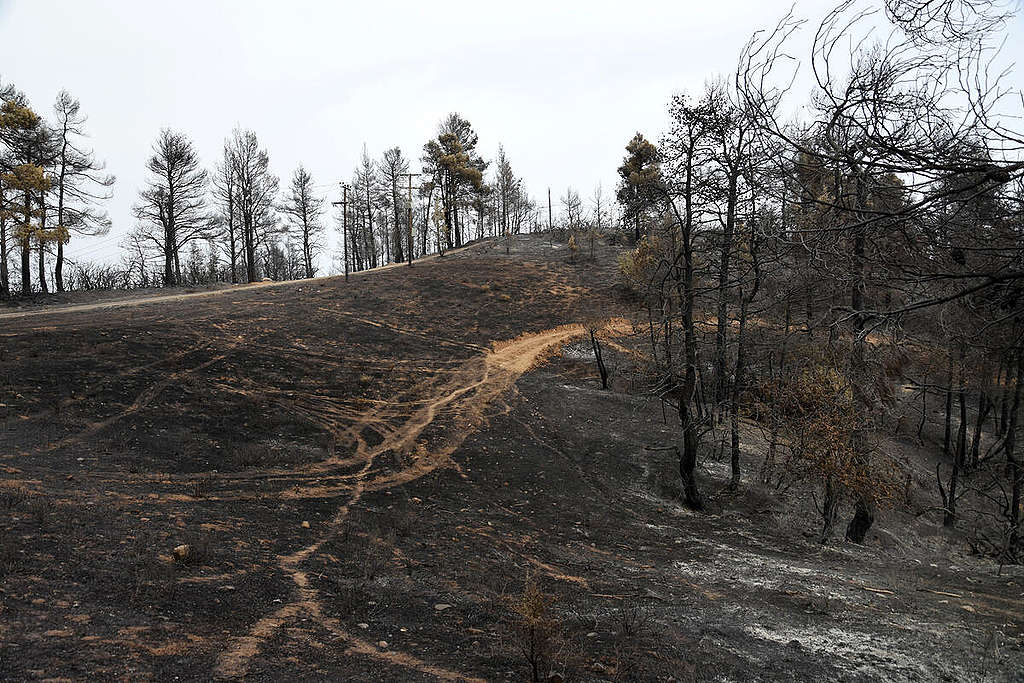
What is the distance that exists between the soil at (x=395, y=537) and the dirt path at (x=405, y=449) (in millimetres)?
66

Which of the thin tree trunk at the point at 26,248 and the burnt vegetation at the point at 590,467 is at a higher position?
the thin tree trunk at the point at 26,248

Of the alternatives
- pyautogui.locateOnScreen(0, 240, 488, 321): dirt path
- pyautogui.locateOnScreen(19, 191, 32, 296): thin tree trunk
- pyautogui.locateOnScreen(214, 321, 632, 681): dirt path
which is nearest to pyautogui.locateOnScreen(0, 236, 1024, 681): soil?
pyautogui.locateOnScreen(214, 321, 632, 681): dirt path

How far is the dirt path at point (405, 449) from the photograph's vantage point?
6.42 meters

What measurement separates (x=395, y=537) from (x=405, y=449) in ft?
19.4

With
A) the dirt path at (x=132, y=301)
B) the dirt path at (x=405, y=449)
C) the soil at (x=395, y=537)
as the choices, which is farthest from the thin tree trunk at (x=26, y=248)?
the dirt path at (x=405, y=449)

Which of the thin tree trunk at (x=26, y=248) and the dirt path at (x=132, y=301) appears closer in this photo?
the dirt path at (x=132, y=301)

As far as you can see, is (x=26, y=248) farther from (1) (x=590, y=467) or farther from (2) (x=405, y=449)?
(1) (x=590, y=467)

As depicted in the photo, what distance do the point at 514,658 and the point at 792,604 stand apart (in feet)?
18.0

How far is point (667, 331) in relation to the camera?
21969mm

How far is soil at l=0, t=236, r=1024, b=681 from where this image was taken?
651cm

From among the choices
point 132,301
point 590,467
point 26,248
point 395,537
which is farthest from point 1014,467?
point 26,248

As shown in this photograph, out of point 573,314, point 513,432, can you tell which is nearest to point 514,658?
point 513,432

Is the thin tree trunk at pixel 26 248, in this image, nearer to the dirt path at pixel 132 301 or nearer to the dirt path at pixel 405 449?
the dirt path at pixel 132 301

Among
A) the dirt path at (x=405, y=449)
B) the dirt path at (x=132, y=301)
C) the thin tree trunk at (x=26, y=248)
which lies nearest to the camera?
the dirt path at (x=405, y=449)
